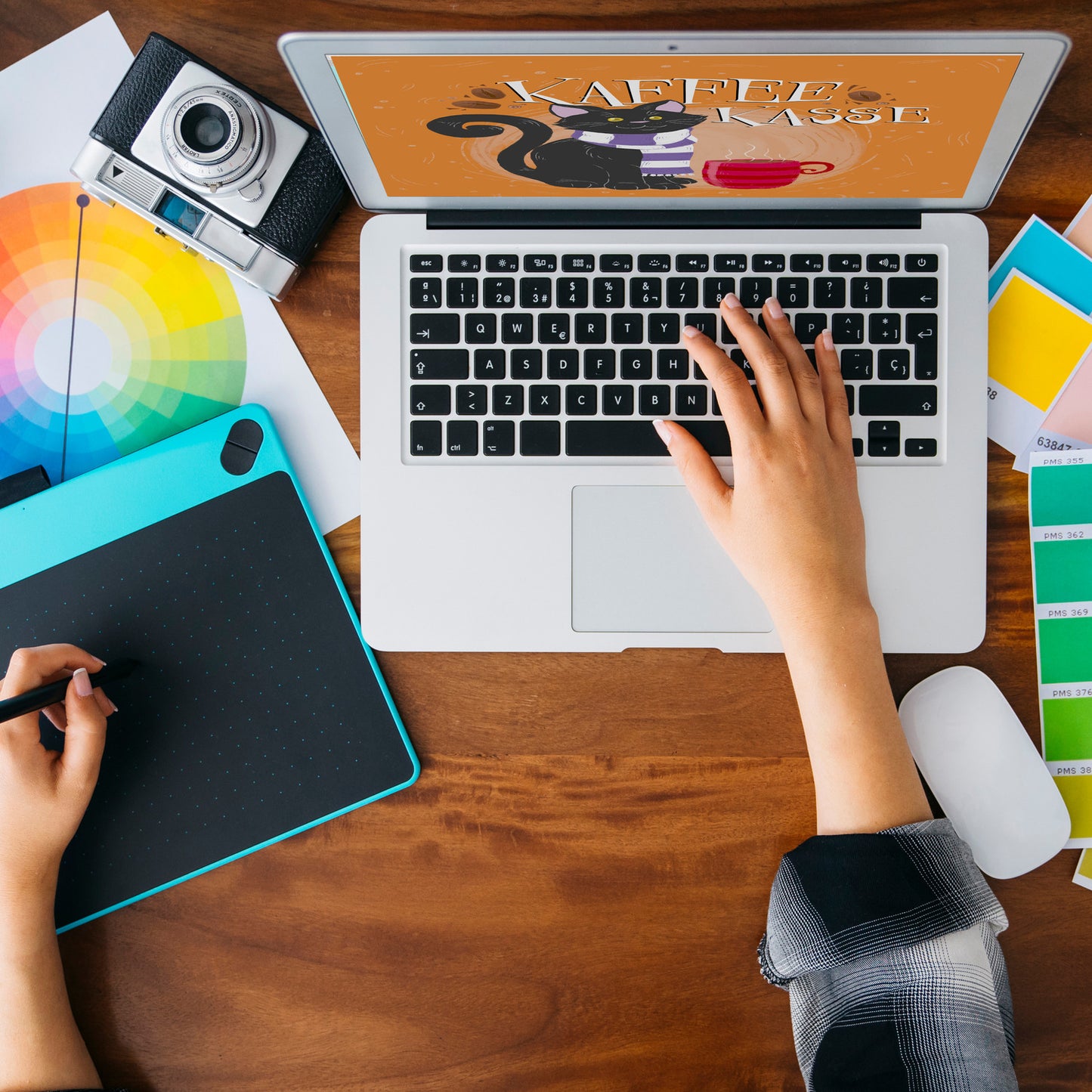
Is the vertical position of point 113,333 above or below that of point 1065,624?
above

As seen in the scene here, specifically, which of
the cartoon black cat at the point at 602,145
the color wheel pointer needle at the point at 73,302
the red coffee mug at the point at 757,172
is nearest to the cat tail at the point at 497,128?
the cartoon black cat at the point at 602,145

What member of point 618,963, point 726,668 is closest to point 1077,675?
point 726,668

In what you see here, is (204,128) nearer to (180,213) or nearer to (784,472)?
(180,213)

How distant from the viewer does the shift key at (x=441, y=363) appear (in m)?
0.64

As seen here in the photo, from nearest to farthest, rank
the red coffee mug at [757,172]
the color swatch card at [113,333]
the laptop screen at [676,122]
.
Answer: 1. the laptop screen at [676,122]
2. the red coffee mug at [757,172]
3. the color swatch card at [113,333]

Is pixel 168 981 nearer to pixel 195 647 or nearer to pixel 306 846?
pixel 306 846

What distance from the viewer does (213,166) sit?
0.61m

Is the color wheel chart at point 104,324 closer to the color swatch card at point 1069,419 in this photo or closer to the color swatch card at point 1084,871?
the color swatch card at point 1069,419

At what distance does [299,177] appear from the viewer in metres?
0.65

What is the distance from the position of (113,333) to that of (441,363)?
0.29 m

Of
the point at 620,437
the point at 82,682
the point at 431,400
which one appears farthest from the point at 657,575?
the point at 82,682

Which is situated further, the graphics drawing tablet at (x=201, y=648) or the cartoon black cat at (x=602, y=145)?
the graphics drawing tablet at (x=201, y=648)

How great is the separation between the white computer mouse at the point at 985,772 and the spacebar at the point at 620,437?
264 mm

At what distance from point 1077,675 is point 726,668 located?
0.28m
